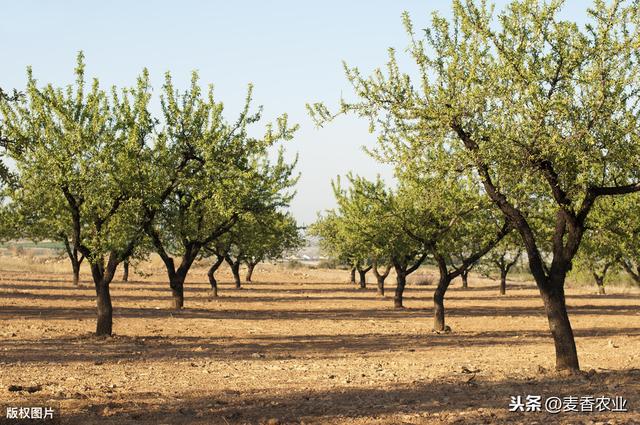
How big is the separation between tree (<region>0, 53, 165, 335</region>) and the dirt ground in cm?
373

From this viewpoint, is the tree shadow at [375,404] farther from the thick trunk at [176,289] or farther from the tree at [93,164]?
the thick trunk at [176,289]

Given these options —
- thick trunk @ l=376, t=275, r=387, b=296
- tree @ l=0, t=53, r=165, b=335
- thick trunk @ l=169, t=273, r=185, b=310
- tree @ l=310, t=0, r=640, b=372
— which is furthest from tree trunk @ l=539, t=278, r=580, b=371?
thick trunk @ l=376, t=275, r=387, b=296

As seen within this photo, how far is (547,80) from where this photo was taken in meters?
15.9

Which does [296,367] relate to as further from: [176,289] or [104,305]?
[176,289]

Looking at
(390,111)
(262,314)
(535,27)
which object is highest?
(535,27)

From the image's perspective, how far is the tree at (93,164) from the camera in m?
24.0

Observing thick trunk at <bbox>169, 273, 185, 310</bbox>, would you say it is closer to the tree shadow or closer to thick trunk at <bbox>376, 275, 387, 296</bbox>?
thick trunk at <bbox>376, 275, 387, 296</bbox>

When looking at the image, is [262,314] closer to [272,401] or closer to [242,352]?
[242,352]

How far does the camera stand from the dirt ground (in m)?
13.0

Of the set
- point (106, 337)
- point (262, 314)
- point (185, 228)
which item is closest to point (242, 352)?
point (106, 337)

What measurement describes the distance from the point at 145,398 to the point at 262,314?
1096 inches

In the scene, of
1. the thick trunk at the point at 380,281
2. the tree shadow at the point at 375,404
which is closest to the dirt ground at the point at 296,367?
the tree shadow at the point at 375,404

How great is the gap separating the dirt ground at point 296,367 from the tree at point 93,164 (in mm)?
3730

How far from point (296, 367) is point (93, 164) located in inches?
393
